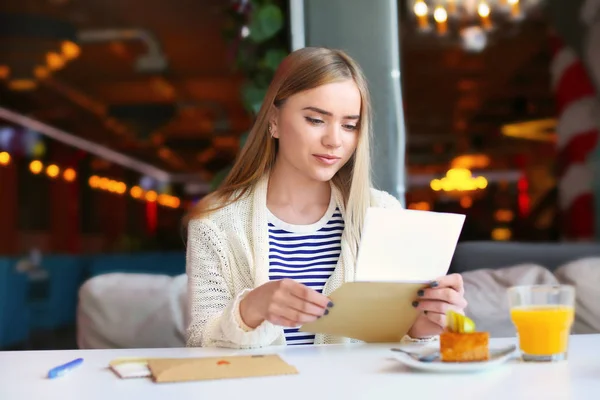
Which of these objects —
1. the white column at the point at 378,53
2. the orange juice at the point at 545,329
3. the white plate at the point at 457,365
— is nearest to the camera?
the white plate at the point at 457,365

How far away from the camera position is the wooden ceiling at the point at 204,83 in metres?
8.36

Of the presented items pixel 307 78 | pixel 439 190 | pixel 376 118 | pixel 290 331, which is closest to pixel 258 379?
pixel 290 331

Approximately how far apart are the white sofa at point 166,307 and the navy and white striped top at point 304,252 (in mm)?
717

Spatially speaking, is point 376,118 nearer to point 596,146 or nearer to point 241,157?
point 241,157

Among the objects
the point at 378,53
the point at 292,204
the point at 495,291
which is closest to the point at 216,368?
the point at 292,204

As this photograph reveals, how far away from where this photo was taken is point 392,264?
133cm

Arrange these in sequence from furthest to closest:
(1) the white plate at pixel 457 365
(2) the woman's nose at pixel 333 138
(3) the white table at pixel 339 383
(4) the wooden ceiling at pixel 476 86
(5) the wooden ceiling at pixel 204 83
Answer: (4) the wooden ceiling at pixel 476 86
(5) the wooden ceiling at pixel 204 83
(2) the woman's nose at pixel 333 138
(1) the white plate at pixel 457 365
(3) the white table at pixel 339 383

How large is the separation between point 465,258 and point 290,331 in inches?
41.3

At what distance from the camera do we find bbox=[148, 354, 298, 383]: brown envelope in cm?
114

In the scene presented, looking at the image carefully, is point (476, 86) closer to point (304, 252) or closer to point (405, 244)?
point (304, 252)

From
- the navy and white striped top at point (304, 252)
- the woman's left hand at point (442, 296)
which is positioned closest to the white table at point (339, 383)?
the woman's left hand at point (442, 296)

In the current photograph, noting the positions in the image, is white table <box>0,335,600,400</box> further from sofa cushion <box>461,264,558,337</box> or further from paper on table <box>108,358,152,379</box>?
sofa cushion <box>461,264,558,337</box>

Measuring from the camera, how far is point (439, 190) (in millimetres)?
20625

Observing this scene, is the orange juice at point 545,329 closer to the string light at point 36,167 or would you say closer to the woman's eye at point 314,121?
the woman's eye at point 314,121
